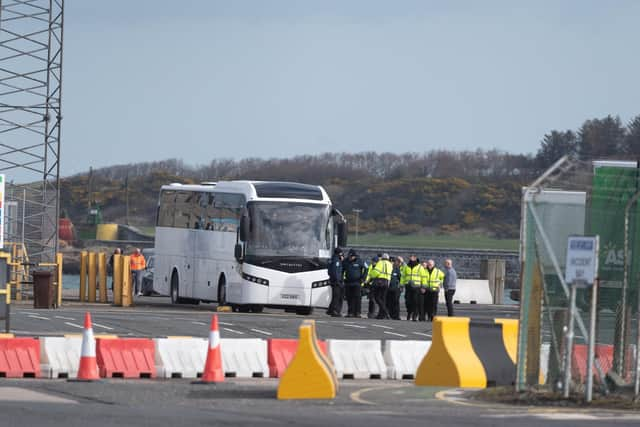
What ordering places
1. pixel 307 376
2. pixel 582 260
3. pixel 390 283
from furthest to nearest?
pixel 390 283
pixel 307 376
pixel 582 260

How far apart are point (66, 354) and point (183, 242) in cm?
2344

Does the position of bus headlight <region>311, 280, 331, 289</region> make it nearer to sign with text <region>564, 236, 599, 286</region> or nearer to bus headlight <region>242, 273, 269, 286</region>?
bus headlight <region>242, 273, 269, 286</region>

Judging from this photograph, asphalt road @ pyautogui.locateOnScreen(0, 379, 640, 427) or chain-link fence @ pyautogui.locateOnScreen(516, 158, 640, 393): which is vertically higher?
chain-link fence @ pyautogui.locateOnScreen(516, 158, 640, 393)

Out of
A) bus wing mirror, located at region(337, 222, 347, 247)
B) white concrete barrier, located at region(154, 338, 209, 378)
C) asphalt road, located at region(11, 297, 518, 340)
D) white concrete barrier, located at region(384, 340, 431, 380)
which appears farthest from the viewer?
bus wing mirror, located at region(337, 222, 347, 247)

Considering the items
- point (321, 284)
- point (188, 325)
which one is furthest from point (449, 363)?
point (321, 284)

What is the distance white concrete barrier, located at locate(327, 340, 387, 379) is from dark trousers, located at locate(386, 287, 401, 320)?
56.1 feet

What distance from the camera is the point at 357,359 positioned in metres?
22.0

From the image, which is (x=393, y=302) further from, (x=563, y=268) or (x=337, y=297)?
(x=563, y=268)

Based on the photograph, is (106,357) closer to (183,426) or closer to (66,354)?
(66,354)

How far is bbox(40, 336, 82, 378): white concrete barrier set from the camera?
20.6m

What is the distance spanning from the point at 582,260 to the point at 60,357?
7.67m

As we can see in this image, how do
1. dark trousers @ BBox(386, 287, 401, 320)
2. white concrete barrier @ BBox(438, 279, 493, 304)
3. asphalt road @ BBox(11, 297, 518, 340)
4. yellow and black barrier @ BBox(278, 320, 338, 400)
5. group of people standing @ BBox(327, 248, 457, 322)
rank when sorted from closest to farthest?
yellow and black barrier @ BBox(278, 320, 338, 400), asphalt road @ BBox(11, 297, 518, 340), group of people standing @ BBox(327, 248, 457, 322), dark trousers @ BBox(386, 287, 401, 320), white concrete barrier @ BBox(438, 279, 493, 304)

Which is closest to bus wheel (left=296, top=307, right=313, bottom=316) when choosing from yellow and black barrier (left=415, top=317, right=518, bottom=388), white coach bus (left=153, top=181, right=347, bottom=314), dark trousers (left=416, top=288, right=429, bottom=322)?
white coach bus (left=153, top=181, right=347, bottom=314)

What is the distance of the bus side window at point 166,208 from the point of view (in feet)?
149
